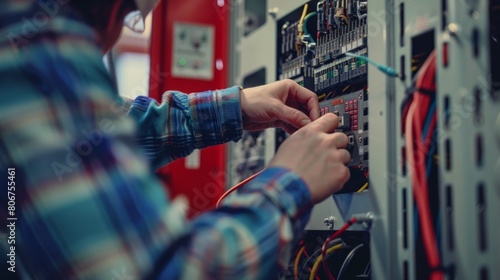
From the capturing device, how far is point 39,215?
0.70 m

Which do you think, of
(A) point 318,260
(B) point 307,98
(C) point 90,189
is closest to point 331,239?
(A) point 318,260

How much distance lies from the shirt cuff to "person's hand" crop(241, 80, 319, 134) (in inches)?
0.9

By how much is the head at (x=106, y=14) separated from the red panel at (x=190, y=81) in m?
1.43

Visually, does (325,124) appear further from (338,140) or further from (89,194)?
(89,194)

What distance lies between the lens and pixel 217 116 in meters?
1.33

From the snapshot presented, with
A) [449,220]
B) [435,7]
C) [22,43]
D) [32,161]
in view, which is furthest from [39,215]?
[435,7]

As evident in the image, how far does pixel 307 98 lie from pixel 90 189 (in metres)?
0.68

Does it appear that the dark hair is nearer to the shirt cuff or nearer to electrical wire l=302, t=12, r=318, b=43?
the shirt cuff

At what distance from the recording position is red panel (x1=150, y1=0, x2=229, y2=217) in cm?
233

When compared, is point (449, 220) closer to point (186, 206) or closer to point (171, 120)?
point (171, 120)

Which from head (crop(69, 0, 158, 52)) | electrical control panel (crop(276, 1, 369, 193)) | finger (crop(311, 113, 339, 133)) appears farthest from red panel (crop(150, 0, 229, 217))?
head (crop(69, 0, 158, 52))

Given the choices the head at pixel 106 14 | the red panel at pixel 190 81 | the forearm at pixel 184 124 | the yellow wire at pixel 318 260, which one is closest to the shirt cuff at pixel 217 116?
the forearm at pixel 184 124

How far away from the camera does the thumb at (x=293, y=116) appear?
4.01ft

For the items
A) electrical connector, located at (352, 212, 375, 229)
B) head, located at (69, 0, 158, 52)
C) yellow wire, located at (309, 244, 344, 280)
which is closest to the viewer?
head, located at (69, 0, 158, 52)
